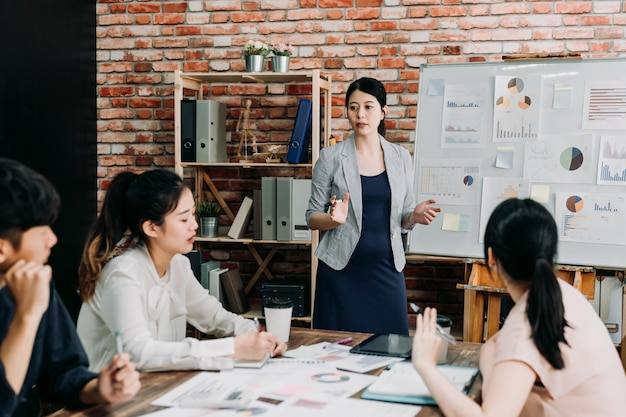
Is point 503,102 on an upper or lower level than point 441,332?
upper

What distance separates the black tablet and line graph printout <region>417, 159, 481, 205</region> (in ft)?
5.56

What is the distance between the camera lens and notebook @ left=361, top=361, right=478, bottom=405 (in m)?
1.56

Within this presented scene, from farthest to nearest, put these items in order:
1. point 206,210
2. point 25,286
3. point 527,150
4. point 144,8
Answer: point 144,8
point 206,210
point 527,150
point 25,286

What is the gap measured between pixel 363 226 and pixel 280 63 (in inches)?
51.2

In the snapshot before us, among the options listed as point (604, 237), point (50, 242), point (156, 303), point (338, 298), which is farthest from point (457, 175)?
point (50, 242)

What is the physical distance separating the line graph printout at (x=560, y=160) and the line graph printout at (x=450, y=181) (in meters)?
0.25

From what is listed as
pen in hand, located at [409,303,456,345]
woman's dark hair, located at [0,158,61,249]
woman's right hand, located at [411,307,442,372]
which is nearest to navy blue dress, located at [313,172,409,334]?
pen in hand, located at [409,303,456,345]

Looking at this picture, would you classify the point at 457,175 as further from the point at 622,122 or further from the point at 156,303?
the point at 156,303

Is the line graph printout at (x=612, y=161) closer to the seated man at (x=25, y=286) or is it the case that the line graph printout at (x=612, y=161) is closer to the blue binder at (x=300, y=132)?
the blue binder at (x=300, y=132)

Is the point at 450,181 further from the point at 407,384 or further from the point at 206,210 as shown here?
the point at 407,384

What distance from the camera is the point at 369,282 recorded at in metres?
3.05

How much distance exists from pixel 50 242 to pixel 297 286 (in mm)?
2696

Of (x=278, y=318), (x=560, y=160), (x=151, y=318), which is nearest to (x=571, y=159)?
(x=560, y=160)

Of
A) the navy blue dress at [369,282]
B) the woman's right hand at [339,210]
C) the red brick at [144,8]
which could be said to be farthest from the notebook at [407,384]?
the red brick at [144,8]
